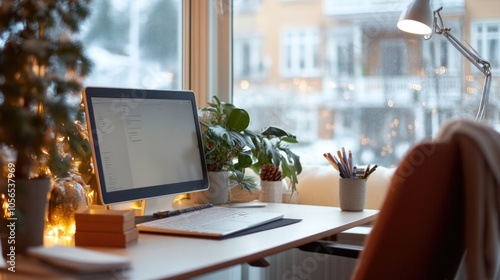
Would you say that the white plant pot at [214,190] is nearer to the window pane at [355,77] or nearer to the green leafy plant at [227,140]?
the green leafy plant at [227,140]

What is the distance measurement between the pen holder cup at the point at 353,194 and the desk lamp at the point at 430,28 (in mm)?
444

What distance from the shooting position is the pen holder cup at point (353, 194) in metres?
2.15

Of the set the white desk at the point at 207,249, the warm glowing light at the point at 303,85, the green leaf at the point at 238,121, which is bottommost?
the white desk at the point at 207,249

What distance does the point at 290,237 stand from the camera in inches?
65.4

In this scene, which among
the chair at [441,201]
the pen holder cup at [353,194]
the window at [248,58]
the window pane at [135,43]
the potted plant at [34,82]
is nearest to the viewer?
the chair at [441,201]

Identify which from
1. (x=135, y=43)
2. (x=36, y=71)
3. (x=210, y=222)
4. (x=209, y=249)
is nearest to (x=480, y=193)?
(x=209, y=249)

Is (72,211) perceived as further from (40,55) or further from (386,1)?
(386,1)

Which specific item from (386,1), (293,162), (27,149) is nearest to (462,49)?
(386,1)

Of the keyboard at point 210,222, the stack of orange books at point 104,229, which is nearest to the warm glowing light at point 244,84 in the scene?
the keyboard at point 210,222

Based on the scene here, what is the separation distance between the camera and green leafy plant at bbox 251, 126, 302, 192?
2.40 metres

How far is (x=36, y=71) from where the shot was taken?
1403 millimetres

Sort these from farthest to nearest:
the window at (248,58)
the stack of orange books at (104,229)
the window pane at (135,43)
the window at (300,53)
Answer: the window at (248,58) → the window at (300,53) → the window pane at (135,43) → the stack of orange books at (104,229)

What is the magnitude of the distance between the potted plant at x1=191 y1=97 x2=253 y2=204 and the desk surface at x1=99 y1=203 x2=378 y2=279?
379 millimetres

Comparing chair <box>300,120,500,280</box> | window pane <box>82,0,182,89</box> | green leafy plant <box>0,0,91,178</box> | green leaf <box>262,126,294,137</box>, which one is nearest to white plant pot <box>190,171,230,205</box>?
green leaf <box>262,126,294,137</box>
